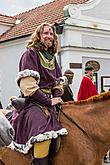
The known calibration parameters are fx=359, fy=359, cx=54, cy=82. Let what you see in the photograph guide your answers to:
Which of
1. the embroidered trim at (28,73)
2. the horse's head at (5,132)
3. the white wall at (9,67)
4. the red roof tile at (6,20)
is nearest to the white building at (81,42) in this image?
the white wall at (9,67)

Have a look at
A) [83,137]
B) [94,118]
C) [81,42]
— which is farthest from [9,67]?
[83,137]

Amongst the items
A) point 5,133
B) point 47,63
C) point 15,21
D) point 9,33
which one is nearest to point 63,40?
point 9,33

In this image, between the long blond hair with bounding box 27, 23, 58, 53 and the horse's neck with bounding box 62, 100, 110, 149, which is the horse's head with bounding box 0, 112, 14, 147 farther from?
the long blond hair with bounding box 27, 23, 58, 53

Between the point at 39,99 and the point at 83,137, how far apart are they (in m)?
0.61

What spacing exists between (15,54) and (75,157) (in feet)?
37.3

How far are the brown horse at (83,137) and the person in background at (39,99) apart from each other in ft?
0.39

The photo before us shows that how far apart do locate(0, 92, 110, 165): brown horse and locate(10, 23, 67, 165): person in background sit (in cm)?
12

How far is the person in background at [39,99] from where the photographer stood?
3697mm

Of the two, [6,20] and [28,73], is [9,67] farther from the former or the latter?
[28,73]

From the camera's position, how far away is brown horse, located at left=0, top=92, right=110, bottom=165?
12.2 feet

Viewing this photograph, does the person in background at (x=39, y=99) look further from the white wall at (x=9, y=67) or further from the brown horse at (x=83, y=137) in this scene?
the white wall at (x=9, y=67)

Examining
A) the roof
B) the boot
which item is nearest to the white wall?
the roof

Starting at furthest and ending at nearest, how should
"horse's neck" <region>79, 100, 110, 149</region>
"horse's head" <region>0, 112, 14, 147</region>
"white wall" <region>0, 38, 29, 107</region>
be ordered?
"white wall" <region>0, 38, 29, 107</region>
"horse's neck" <region>79, 100, 110, 149</region>
"horse's head" <region>0, 112, 14, 147</region>

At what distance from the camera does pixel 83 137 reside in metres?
3.77
